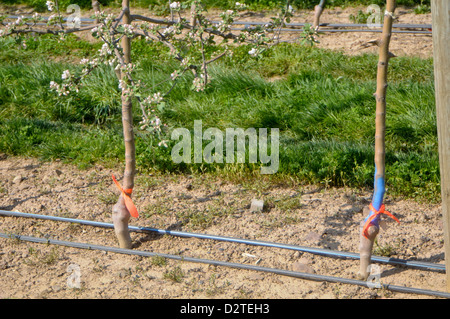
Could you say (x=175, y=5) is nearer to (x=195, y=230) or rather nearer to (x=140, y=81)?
(x=140, y=81)

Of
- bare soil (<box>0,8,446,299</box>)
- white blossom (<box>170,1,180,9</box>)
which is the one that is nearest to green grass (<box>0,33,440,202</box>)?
bare soil (<box>0,8,446,299</box>)

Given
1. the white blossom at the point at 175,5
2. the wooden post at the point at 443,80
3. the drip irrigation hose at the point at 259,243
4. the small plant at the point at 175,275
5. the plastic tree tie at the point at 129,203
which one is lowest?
the small plant at the point at 175,275

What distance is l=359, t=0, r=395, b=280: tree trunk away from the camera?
10.0 ft

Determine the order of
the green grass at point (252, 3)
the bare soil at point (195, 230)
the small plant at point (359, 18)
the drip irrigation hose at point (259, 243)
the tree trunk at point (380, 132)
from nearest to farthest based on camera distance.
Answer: the tree trunk at point (380, 132)
the bare soil at point (195, 230)
the drip irrigation hose at point (259, 243)
the small plant at point (359, 18)
the green grass at point (252, 3)

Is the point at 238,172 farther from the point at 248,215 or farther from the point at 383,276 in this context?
the point at 383,276

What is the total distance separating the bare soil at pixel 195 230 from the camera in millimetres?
3436

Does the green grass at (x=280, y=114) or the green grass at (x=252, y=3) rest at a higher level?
the green grass at (x=252, y=3)

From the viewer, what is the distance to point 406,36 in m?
7.57

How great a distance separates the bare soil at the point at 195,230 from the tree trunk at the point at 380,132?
228 millimetres

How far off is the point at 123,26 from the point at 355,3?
635 cm

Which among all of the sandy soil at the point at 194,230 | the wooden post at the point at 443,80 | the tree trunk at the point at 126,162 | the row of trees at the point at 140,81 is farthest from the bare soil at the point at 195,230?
the wooden post at the point at 443,80

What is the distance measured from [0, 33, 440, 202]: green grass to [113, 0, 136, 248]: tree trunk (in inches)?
44.2

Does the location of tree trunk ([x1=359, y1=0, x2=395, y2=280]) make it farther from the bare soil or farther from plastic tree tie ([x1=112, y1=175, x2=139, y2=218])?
plastic tree tie ([x1=112, y1=175, x2=139, y2=218])

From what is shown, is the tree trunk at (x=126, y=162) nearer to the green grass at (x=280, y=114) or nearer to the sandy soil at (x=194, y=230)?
the sandy soil at (x=194, y=230)
